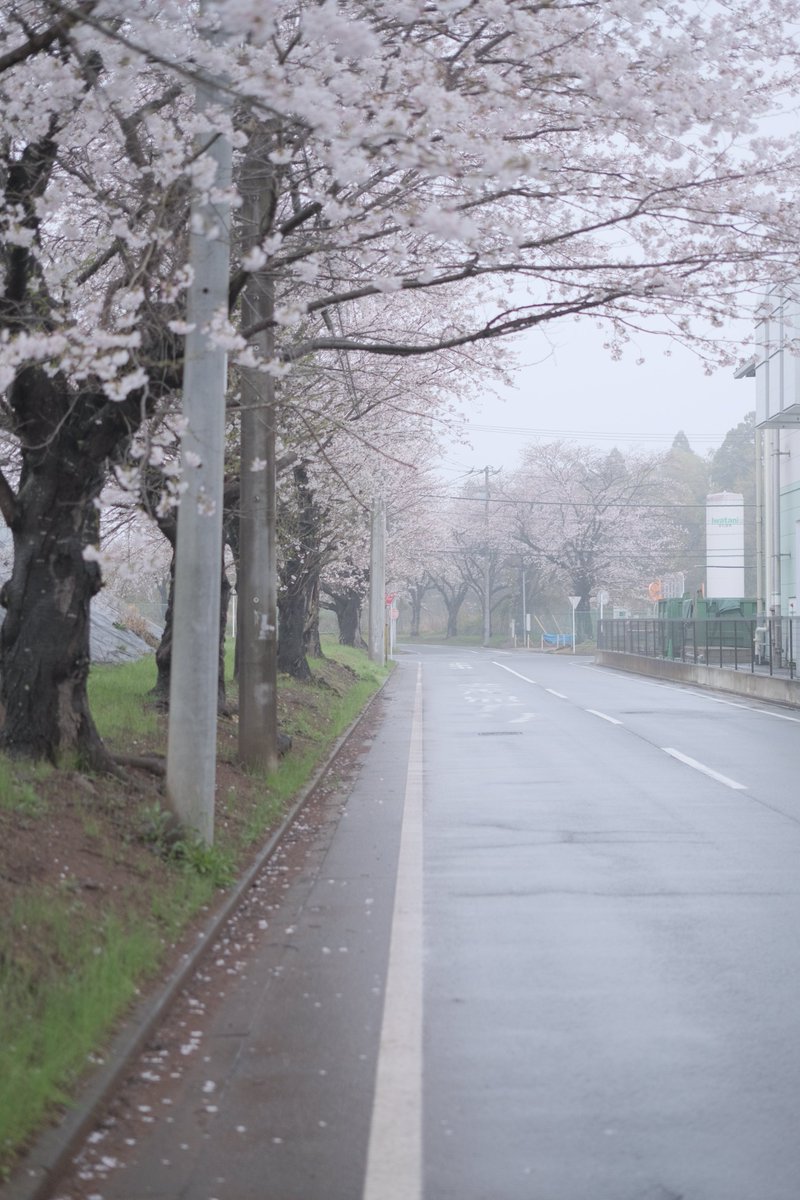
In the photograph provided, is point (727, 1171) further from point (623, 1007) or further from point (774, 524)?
point (774, 524)

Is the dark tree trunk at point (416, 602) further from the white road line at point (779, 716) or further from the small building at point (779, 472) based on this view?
the white road line at point (779, 716)

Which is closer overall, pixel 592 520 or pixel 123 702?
pixel 123 702

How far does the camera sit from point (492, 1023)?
5.75 metres

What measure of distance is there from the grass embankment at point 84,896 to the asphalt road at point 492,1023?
267 mm

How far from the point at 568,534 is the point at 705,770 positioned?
7261 centimetres

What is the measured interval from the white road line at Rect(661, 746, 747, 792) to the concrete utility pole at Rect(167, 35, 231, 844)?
6672mm

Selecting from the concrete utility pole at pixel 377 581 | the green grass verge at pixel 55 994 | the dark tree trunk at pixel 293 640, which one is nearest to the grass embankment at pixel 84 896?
the green grass verge at pixel 55 994

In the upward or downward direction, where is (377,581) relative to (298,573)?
upward

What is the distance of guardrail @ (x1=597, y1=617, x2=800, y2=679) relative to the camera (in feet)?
104

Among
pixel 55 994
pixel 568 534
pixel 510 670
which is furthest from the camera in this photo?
pixel 568 534

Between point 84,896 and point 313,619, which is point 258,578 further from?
point 313,619

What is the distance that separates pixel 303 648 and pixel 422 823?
1534cm

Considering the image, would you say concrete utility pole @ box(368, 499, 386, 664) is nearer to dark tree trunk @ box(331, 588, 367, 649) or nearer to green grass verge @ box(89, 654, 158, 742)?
dark tree trunk @ box(331, 588, 367, 649)

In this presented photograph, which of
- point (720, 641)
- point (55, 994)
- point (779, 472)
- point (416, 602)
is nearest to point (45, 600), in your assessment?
point (55, 994)
